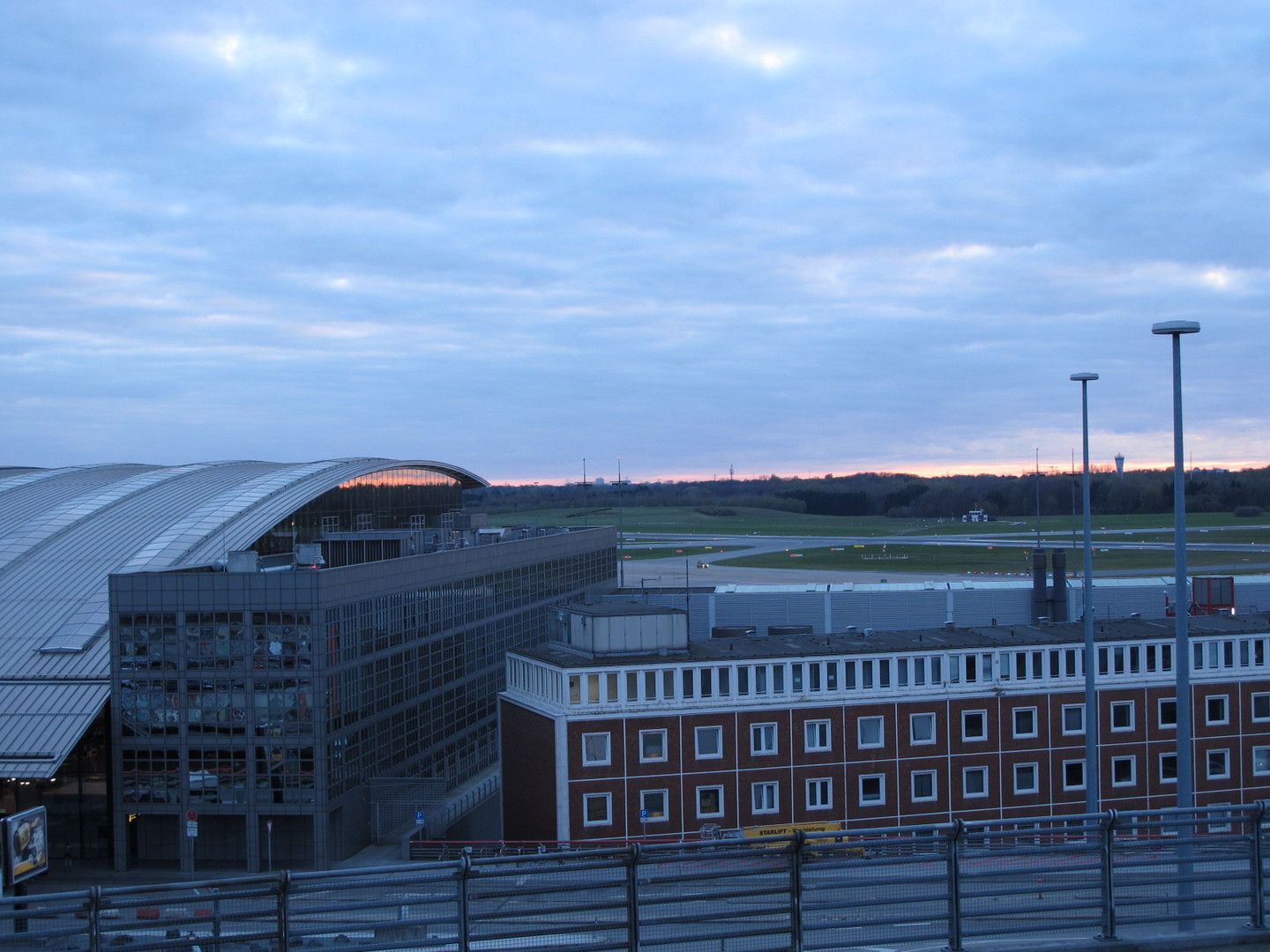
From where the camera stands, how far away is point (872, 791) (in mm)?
39938

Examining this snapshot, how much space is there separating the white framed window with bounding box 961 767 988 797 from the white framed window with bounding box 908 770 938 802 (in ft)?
3.62

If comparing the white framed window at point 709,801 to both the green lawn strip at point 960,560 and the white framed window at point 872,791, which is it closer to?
the white framed window at point 872,791

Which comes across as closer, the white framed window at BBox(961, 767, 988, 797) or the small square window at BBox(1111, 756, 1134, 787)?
the white framed window at BBox(961, 767, 988, 797)

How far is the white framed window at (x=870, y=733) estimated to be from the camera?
39.8 m

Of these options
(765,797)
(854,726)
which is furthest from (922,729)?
(765,797)

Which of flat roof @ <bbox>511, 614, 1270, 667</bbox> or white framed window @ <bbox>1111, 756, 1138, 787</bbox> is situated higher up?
flat roof @ <bbox>511, 614, 1270, 667</bbox>

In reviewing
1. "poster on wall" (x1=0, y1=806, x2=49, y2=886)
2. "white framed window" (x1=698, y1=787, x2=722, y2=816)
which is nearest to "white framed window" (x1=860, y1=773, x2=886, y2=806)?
"white framed window" (x1=698, y1=787, x2=722, y2=816)

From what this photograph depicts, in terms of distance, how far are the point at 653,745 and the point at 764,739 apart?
3.97 m

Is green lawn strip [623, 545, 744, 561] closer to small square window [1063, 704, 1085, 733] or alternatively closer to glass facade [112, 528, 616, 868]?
small square window [1063, 704, 1085, 733]

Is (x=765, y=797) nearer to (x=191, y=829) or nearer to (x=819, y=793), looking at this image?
(x=819, y=793)

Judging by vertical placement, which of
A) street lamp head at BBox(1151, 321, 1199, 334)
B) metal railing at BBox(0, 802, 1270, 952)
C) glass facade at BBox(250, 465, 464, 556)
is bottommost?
metal railing at BBox(0, 802, 1270, 952)

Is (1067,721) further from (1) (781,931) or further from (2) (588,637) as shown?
(1) (781,931)

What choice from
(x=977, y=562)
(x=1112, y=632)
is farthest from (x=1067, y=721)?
(x=977, y=562)

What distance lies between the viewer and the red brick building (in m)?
37.9
